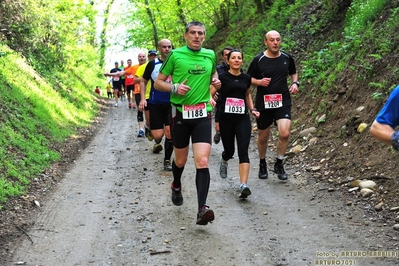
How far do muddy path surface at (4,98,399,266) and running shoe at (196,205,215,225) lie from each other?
6.3 inches

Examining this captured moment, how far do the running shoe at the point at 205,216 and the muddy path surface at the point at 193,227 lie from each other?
16 centimetres

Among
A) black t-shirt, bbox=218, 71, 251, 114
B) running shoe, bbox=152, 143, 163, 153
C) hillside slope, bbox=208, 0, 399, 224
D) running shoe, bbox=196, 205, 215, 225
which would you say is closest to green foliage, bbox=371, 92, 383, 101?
hillside slope, bbox=208, 0, 399, 224

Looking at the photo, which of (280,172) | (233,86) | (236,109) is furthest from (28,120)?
(280,172)

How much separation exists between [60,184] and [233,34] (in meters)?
17.6

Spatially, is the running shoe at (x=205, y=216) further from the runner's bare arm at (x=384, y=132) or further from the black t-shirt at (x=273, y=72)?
the black t-shirt at (x=273, y=72)

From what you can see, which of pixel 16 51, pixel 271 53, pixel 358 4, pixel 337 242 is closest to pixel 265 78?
pixel 271 53

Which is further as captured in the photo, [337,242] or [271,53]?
[271,53]

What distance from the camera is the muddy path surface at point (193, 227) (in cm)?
501

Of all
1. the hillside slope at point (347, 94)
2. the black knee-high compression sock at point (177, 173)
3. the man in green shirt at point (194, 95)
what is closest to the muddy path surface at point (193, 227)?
the black knee-high compression sock at point (177, 173)

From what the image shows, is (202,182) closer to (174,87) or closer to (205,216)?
(205,216)

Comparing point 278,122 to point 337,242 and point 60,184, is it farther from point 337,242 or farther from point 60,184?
point 60,184

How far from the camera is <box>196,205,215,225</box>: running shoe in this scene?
219 inches

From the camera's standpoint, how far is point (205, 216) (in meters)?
5.56

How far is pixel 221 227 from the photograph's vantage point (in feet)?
19.5
